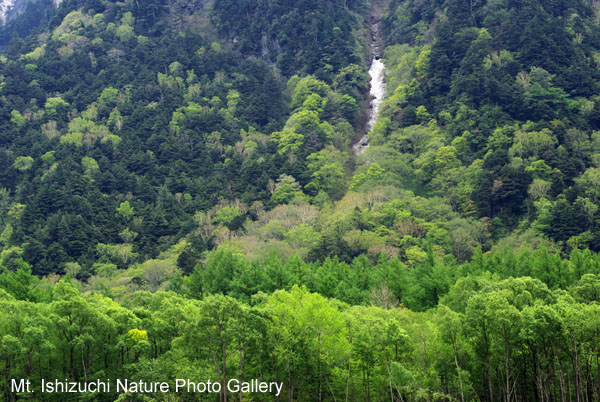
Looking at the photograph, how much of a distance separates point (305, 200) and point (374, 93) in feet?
182

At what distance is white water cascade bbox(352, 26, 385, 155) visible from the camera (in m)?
142

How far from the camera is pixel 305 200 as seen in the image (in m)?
114

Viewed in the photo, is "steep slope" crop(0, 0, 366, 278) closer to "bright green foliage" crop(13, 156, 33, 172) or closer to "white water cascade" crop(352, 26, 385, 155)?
"bright green foliage" crop(13, 156, 33, 172)

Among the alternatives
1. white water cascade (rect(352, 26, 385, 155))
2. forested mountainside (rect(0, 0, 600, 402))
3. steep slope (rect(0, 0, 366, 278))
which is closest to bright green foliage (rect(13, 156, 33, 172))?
steep slope (rect(0, 0, 366, 278))

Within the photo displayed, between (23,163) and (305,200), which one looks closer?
(305,200)

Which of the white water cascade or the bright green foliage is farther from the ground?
the white water cascade

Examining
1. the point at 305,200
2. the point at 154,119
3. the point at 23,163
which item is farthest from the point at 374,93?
the point at 23,163

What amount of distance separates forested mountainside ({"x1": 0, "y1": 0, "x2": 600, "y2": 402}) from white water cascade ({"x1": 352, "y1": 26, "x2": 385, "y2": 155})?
6.46 ft

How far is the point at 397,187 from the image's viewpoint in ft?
361

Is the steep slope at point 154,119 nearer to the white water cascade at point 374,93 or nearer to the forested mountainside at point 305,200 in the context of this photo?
the forested mountainside at point 305,200

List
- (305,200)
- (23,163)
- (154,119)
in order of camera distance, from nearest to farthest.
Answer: (305,200) < (23,163) < (154,119)

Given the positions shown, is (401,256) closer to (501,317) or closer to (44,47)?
(501,317)

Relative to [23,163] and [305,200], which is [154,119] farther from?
[305,200]

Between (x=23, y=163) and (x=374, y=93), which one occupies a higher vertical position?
(x=374, y=93)
